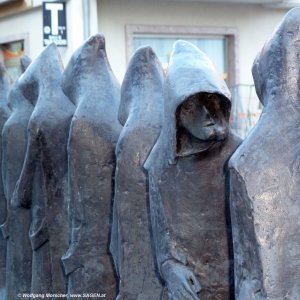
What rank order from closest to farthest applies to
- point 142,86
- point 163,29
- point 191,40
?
1. point 142,86
2. point 163,29
3. point 191,40

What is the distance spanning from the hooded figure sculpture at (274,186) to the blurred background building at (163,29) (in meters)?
8.00

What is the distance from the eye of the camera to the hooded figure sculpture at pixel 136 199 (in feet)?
10.7

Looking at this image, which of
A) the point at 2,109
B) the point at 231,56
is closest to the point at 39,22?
the point at 231,56

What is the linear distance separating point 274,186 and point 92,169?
137 centimetres

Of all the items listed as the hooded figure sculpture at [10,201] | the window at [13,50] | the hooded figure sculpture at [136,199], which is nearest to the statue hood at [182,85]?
the hooded figure sculpture at [136,199]

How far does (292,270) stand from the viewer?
93.6 inches

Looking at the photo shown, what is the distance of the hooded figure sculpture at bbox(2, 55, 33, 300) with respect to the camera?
13.9 ft

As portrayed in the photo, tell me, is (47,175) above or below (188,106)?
below

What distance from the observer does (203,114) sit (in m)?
2.79

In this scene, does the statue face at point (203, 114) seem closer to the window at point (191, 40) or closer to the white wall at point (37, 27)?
the white wall at point (37, 27)

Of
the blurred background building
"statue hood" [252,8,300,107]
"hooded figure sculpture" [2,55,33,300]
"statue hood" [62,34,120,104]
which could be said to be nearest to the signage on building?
the blurred background building

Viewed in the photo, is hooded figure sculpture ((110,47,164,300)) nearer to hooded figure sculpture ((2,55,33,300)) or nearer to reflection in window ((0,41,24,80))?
hooded figure sculpture ((2,55,33,300))

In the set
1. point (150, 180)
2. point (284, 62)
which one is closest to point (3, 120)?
point (150, 180)

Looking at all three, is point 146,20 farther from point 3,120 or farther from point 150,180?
point 150,180
